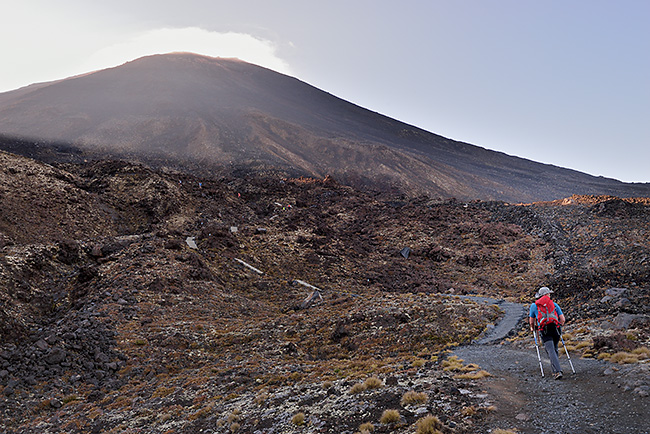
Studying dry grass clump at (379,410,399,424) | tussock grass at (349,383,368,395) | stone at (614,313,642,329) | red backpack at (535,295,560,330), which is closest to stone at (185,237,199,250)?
tussock grass at (349,383,368,395)

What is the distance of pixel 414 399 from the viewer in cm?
772

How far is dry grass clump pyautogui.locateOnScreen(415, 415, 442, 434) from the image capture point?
6.33 metres

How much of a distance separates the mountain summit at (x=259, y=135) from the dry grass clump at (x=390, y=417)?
51386 millimetres

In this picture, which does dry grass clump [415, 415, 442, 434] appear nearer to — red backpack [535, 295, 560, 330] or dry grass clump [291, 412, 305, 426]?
dry grass clump [291, 412, 305, 426]

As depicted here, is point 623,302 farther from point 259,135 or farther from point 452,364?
point 259,135

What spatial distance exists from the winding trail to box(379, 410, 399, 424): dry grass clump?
1588 mm

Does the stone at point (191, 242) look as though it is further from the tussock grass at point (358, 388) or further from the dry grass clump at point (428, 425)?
the dry grass clump at point (428, 425)

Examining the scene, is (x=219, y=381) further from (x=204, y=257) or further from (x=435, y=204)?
(x=435, y=204)

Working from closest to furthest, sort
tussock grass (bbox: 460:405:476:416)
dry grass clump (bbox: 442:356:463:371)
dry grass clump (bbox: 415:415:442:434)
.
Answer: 1. dry grass clump (bbox: 415:415:442:434)
2. tussock grass (bbox: 460:405:476:416)
3. dry grass clump (bbox: 442:356:463:371)

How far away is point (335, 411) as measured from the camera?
8.30 m

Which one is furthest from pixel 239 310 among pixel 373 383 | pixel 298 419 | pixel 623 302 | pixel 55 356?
pixel 623 302

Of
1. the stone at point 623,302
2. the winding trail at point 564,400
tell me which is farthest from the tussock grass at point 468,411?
the stone at point 623,302

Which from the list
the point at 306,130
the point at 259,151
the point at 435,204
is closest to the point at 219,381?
the point at 435,204

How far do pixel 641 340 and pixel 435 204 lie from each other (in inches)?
1390
